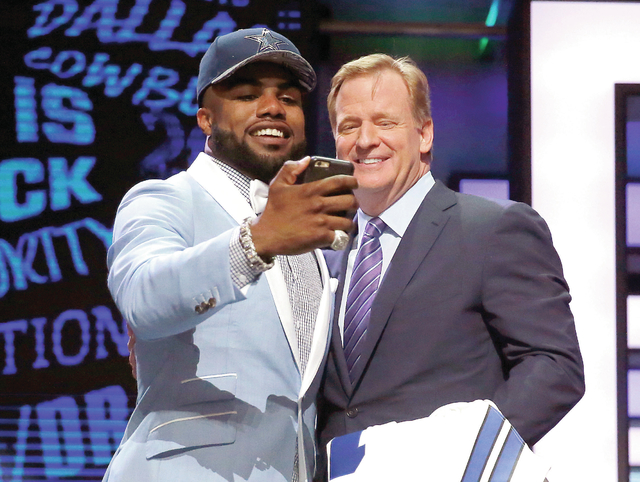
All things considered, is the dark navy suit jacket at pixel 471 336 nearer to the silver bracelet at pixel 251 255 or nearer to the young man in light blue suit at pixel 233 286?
the young man in light blue suit at pixel 233 286

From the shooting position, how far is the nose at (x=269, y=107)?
5.93 feet

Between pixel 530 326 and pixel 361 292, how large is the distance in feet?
1.47

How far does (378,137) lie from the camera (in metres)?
2.21

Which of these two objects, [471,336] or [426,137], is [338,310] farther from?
[426,137]

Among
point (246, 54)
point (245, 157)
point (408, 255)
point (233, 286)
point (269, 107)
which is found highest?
point (246, 54)

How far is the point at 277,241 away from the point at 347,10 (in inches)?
158

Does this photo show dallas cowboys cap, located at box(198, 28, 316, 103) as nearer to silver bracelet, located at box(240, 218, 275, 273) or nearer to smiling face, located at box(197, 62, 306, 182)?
smiling face, located at box(197, 62, 306, 182)

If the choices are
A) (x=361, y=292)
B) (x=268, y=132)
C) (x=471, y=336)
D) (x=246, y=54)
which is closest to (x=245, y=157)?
(x=268, y=132)

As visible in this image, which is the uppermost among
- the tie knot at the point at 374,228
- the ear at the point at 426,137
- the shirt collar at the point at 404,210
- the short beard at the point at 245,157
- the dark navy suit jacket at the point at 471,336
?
the short beard at the point at 245,157

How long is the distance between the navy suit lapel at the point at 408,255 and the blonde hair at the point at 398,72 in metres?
0.31

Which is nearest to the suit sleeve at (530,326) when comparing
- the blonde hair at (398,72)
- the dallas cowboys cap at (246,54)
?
the blonde hair at (398,72)

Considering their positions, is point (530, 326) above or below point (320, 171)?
below

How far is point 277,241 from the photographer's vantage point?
1216 mm

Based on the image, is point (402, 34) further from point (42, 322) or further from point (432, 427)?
point (432, 427)
